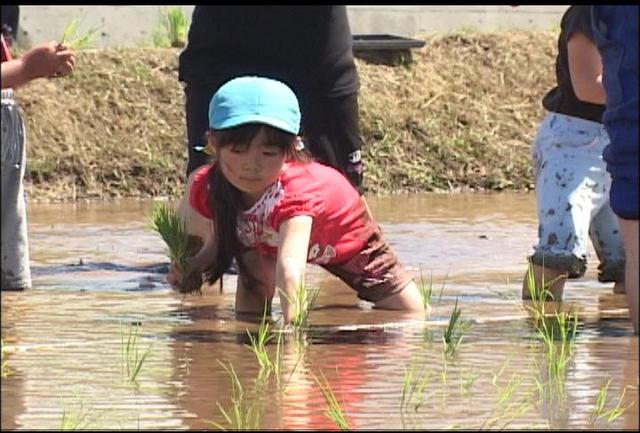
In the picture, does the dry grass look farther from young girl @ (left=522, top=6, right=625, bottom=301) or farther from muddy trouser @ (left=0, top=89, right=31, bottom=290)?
muddy trouser @ (left=0, top=89, right=31, bottom=290)

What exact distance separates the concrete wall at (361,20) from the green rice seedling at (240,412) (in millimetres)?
9392

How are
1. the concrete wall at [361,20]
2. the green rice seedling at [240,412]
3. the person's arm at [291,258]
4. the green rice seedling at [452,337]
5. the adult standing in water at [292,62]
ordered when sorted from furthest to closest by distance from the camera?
1. the concrete wall at [361,20]
2. the adult standing in water at [292,62]
3. the person's arm at [291,258]
4. the green rice seedling at [452,337]
5. the green rice seedling at [240,412]

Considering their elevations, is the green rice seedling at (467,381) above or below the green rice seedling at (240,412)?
below

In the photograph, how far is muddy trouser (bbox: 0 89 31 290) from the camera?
427 cm

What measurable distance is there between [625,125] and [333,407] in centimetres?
89

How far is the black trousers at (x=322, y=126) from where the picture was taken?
712 cm

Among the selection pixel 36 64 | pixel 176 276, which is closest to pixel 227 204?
pixel 176 276

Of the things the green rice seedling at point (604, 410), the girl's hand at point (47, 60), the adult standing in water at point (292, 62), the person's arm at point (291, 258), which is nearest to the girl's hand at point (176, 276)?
the person's arm at point (291, 258)

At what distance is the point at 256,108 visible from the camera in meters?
5.89

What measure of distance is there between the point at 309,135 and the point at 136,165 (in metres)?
4.14

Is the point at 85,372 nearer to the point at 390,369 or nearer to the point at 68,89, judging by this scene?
the point at 390,369

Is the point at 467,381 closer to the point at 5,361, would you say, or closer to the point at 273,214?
the point at 5,361

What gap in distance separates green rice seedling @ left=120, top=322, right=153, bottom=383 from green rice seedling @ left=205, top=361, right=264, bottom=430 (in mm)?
255

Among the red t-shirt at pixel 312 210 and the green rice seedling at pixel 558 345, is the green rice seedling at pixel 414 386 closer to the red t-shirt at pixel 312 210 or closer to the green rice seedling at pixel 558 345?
the green rice seedling at pixel 558 345
